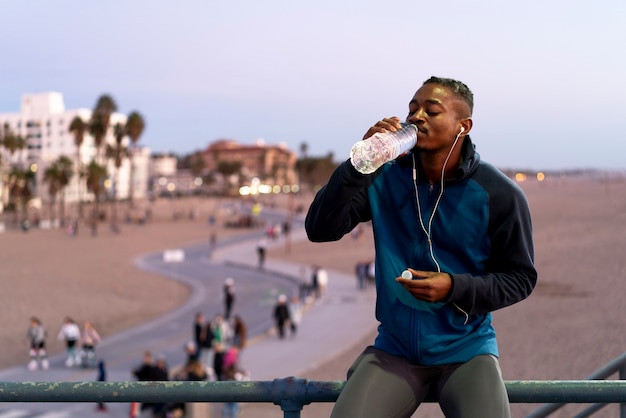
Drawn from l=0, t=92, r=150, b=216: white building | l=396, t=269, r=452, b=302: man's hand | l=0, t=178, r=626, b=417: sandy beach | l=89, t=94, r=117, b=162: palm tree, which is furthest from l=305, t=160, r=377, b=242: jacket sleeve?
l=0, t=92, r=150, b=216: white building

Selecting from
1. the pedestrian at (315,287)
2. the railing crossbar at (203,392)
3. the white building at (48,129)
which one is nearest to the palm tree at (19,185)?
the white building at (48,129)

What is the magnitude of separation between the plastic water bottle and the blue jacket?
0.29 ft

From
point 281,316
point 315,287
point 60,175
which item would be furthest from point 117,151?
point 281,316

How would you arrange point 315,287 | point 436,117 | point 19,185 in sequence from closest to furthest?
1. point 436,117
2. point 315,287
3. point 19,185

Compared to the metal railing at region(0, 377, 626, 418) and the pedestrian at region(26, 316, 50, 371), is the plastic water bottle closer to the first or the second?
the metal railing at region(0, 377, 626, 418)

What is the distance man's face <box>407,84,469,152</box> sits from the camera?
2242 millimetres

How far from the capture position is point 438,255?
88.4 inches

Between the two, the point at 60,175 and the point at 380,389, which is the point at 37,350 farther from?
the point at 60,175

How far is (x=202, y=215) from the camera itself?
282ft

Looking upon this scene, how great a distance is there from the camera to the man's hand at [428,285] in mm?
2088

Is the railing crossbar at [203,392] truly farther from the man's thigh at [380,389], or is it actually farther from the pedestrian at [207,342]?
the pedestrian at [207,342]

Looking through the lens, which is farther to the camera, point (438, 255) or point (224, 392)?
point (438, 255)

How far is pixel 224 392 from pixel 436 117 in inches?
39.0

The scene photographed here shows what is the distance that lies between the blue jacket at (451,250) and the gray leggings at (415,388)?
0.13 ft
